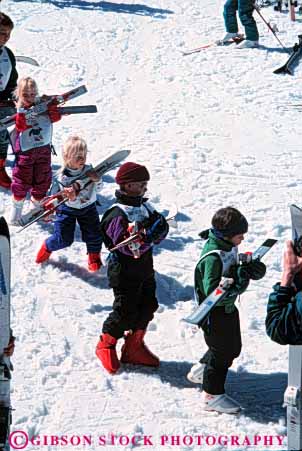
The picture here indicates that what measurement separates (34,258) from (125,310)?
69.7 inches

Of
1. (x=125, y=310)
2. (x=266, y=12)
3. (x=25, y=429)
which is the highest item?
(x=266, y=12)

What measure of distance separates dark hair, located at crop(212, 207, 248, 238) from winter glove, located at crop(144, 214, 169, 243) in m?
0.57

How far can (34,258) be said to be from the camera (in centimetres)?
686

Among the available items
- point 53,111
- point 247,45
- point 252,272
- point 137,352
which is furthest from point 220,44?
point 252,272

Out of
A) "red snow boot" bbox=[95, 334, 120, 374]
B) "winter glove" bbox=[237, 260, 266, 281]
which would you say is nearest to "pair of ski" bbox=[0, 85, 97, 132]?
"red snow boot" bbox=[95, 334, 120, 374]

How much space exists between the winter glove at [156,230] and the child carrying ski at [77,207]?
3.40 ft

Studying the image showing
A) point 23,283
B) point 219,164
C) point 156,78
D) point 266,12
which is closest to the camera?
point 23,283

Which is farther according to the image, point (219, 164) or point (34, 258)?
point (219, 164)

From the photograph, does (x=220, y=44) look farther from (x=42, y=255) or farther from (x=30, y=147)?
(x=42, y=255)

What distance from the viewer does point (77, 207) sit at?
6.35 meters

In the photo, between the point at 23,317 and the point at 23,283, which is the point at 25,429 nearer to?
the point at 23,317

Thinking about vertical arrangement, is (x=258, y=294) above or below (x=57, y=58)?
below

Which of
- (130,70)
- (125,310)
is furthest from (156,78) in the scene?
(125,310)

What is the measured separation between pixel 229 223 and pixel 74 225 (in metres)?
2.03
